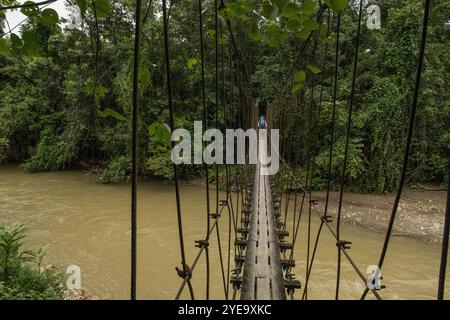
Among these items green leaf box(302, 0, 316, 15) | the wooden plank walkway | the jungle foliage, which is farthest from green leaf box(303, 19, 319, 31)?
the jungle foliage

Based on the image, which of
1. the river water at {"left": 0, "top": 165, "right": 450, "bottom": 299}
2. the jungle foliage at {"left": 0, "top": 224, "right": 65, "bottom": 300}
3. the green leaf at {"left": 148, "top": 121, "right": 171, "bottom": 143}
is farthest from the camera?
the river water at {"left": 0, "top": 165, "right": 450, "bottom": 299}

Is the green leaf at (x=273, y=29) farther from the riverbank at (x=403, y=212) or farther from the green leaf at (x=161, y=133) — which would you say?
the riverbank at (x=403, y=212)

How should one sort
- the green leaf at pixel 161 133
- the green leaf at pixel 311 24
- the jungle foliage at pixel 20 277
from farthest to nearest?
the jungle foliage at pixel 20 277
the green leaf at pixel 311 24
the green leaf at pixel 161 133

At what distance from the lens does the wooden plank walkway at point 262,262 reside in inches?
40.3

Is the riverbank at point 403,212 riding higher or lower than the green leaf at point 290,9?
lower

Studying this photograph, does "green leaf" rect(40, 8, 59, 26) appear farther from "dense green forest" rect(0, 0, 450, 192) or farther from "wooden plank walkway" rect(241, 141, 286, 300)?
"dense green forest" rect(0, 0, 450, 192)

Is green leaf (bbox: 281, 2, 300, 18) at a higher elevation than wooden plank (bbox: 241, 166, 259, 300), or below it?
higher

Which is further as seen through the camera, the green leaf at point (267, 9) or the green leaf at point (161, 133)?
the green leaf at point (267, 9)

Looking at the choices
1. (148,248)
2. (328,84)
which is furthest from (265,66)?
(148,248)

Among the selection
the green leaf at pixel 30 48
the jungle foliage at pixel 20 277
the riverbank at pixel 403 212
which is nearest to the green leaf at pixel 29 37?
the green leaf at pixel 30 48

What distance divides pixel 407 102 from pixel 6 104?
1069 cm

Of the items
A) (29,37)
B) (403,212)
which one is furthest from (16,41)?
(403,212)

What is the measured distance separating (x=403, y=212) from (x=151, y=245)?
446 cm

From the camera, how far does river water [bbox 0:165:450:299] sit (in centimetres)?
347
